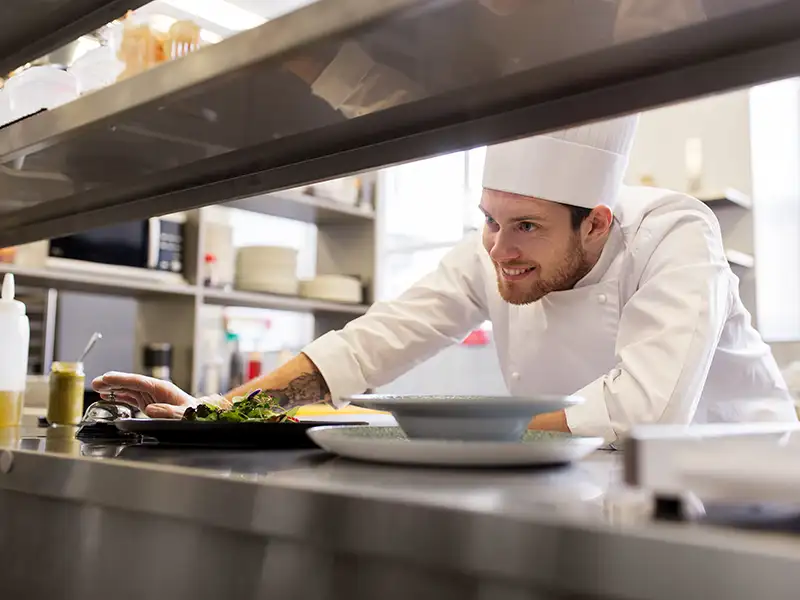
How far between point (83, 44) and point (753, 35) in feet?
3.44

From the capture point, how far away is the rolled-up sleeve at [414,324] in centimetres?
179

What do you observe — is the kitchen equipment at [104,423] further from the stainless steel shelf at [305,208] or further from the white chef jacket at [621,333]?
the stainless steel shelf at [305,208]

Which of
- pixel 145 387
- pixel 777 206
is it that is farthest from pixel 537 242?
pixel 777 206

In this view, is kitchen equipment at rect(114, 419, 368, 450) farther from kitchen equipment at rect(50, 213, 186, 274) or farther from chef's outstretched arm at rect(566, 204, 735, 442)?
kitchen equipment at rect(50, 213, 186, 274)

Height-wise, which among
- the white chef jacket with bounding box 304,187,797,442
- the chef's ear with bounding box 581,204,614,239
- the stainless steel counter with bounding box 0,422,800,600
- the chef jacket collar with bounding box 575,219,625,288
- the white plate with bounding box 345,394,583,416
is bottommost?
the stainless steel counter with bounding box 0,422,800,600

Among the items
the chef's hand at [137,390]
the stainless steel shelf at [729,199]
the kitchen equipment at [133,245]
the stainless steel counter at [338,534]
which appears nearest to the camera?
the stainless steel counter at [338,534]

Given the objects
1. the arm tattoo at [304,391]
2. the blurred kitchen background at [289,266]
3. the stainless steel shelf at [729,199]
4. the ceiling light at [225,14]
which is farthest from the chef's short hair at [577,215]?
the stainless steel shelf at [729,199]

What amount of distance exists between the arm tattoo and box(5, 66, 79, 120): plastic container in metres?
0.75

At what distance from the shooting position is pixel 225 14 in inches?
33.9

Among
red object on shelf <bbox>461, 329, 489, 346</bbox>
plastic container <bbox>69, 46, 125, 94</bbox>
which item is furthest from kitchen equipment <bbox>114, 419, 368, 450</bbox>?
red object on shelf <bbox>461, 329, 489, 346</bbox>

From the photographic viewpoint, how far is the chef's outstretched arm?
1334mm

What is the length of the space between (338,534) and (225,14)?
0.59 m

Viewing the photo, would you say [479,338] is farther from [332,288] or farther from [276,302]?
[276,302]

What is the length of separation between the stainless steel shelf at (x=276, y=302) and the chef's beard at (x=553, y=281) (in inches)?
74.8
